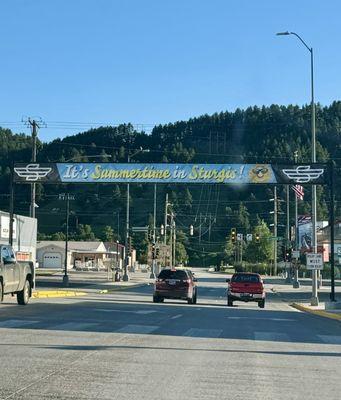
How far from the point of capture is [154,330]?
16750 mm

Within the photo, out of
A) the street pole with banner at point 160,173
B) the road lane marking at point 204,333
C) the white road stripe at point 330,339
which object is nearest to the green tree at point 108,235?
the street pole with banner at point 160,173

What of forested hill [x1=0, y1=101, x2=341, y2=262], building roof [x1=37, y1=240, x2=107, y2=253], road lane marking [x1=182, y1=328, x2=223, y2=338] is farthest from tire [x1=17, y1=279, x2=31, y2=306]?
forested hill [x1=0, y1=101, x2=341, y2=262]

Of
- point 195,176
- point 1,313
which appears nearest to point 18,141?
point 195,176

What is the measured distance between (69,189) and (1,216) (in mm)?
137645

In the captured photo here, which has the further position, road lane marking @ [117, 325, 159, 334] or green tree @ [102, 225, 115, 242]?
green tree @ [102, 225, 115, 242]

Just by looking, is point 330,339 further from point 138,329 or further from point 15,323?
point 15,323

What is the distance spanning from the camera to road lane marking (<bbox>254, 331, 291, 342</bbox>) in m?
15.7

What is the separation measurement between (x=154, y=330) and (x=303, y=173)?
65.3ft

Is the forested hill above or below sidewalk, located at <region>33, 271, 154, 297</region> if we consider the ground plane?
above

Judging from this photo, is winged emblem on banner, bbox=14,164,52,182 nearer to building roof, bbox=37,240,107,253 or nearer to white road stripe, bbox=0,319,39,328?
white road stripe, bbox=0,319,39,328

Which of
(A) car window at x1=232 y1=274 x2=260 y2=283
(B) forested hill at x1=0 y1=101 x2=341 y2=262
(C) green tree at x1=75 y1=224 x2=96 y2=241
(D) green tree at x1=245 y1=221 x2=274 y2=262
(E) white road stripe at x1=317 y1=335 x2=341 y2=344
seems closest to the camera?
(E) white road stripe at x1=317 y1=335 x2=341 y2=344

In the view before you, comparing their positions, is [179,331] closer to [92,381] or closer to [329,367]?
[329,367]

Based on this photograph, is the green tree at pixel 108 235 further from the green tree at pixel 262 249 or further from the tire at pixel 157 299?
the tire at pixel 157 299

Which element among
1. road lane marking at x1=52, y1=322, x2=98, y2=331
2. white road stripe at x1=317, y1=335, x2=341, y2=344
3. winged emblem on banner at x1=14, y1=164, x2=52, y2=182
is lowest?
Answer: white road stripe at x1=317, y1=335, x2=341, y2=344
